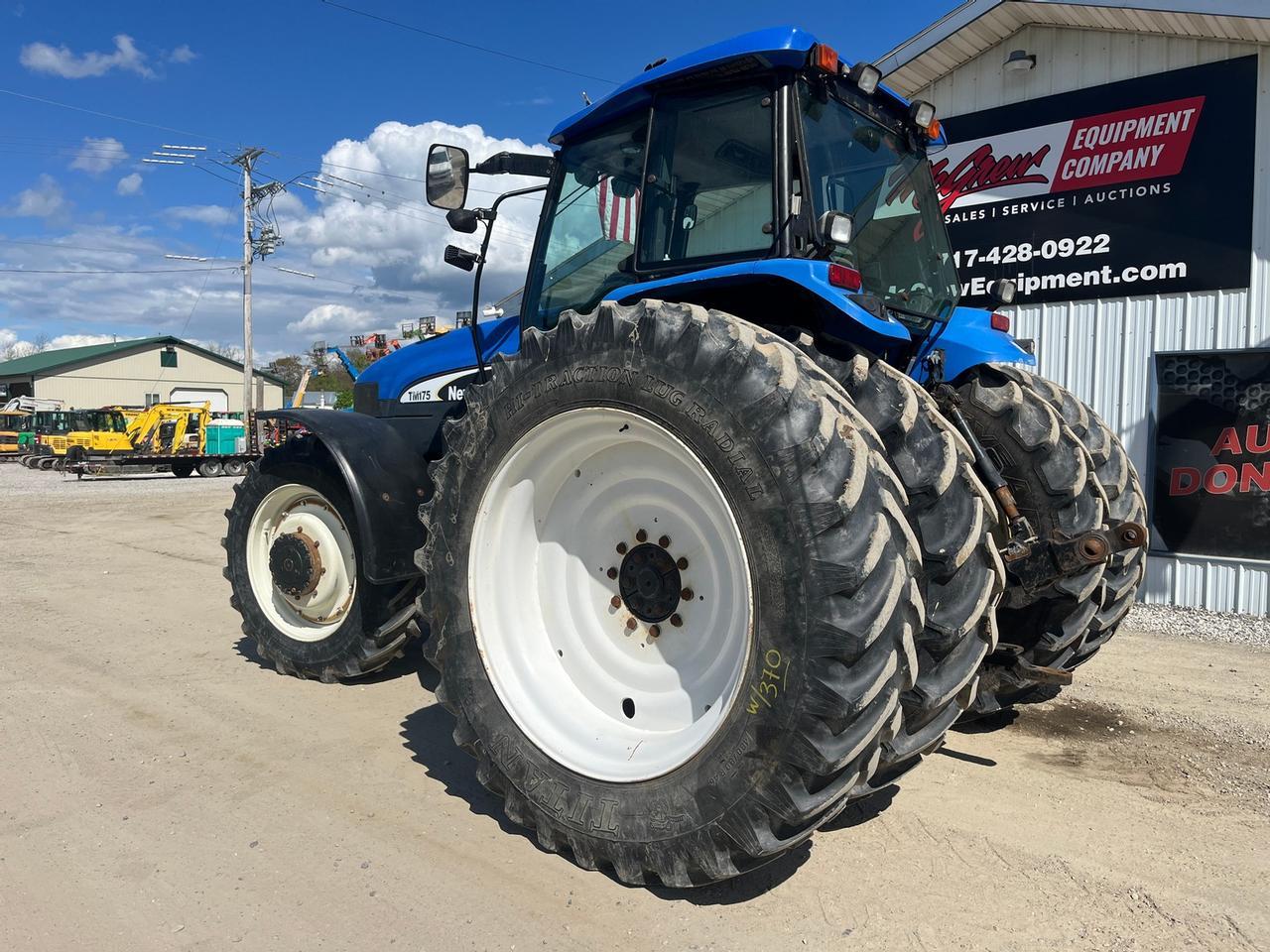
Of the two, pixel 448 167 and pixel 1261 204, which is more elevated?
pixel 1261 204

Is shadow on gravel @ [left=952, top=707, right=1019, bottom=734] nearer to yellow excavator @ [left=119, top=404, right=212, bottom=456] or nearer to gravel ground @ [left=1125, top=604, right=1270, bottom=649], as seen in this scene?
gravel ground @ [left=1125, top=604, right=1270, bottom=649]

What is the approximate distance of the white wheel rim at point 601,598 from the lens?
2.64 m

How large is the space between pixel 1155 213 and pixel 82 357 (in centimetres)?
5575

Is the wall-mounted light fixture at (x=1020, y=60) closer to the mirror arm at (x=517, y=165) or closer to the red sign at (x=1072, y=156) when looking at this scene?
the red sign at (x=1072, y=156)

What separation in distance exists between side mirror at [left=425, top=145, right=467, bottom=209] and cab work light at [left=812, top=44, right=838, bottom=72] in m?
1.54

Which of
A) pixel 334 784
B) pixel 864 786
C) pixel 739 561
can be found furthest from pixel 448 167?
pixel 864 786

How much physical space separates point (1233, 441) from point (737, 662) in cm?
636

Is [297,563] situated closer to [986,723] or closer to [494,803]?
[494,803]

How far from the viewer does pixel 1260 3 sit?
21.1 ft

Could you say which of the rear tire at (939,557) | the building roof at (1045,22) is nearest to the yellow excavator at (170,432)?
the building roof at (1045,22)

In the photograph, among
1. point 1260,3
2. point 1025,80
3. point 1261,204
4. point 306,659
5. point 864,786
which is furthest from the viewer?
point 1025,80

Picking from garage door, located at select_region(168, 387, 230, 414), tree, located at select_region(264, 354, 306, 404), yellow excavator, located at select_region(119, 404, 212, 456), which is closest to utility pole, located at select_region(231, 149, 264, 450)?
yellow excavator, located at select_region(119, 404, 212, 456)

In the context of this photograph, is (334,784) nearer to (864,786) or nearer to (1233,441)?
(864,786)

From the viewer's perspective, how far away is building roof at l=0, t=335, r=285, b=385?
48.6 m
